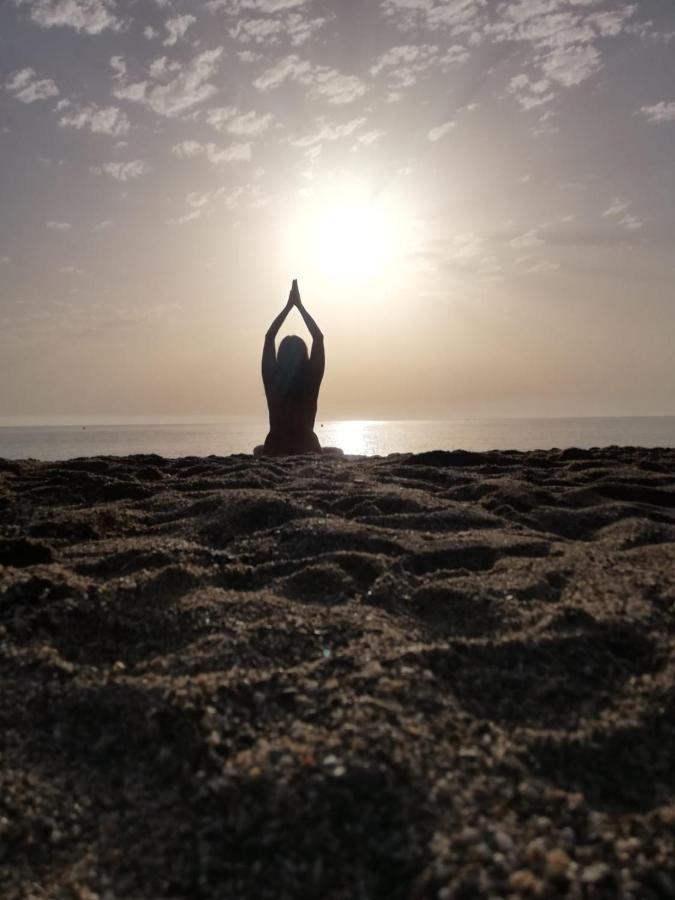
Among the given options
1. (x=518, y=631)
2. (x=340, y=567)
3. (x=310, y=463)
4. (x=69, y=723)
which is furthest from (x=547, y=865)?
(x=310, y=463)

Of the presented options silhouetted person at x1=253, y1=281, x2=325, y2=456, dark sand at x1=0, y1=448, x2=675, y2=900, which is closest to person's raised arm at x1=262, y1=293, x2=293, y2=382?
silhouetted person at x1=253, y1=281, x2=325, y2=456

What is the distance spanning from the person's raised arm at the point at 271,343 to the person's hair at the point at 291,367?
0.11 m

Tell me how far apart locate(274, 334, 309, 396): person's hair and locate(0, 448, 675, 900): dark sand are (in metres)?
6.90

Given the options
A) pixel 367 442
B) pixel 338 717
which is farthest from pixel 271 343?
pixel 367 442

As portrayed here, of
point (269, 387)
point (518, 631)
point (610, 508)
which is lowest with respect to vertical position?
point (518, 631)

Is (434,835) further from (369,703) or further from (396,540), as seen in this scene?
(396,540)

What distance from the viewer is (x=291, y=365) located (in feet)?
34.7

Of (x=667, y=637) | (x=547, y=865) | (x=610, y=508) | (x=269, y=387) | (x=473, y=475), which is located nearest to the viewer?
(x=547, y=865)

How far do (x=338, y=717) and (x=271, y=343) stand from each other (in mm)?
9045

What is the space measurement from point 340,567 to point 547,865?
6.25 ft

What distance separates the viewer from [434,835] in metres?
1.46

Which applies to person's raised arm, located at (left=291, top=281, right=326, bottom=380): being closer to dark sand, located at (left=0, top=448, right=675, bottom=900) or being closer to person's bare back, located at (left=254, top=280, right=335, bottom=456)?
person's bare back, located at (left=254, top=280, right=335, bottom=456)

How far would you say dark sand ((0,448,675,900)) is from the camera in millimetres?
1445

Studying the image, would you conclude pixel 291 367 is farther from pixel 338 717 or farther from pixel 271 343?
pixel 338 717
